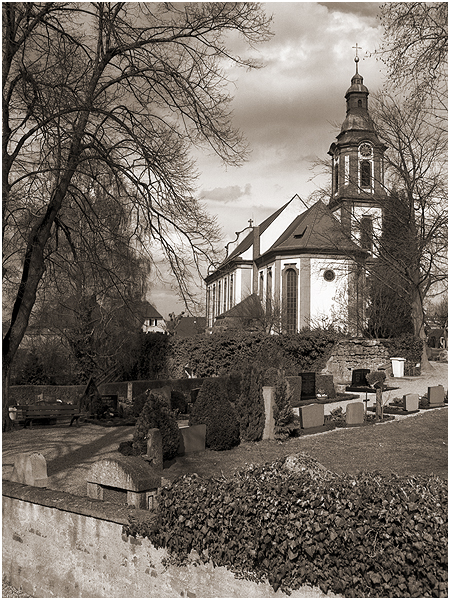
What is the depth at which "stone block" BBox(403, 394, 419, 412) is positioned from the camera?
53.3ft

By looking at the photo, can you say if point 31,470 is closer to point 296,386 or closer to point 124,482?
point 124,482

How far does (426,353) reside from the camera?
86.6ft

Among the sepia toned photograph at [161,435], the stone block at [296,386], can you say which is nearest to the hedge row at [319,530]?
the sepia toned photograph at [161,435]

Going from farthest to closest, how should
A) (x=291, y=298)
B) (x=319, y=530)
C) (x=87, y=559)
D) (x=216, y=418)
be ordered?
(x=291, y=298) < (x=216, y=418) < (x=87, y=559) < (x=319, y=530)

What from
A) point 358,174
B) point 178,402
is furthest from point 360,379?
point 358,174

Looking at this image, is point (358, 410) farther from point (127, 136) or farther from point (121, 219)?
point (127, 136)

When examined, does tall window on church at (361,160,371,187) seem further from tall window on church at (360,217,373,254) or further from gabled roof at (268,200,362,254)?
gabled roof at (268,200,362,254)

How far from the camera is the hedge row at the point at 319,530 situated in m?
4.42

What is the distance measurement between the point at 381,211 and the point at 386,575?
2677 centimetres

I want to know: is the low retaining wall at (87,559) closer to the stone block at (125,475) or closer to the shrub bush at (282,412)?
the stone block at (125,475)

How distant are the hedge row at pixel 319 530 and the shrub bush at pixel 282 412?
7.82m

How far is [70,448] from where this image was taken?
12547mm

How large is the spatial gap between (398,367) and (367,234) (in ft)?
23.7

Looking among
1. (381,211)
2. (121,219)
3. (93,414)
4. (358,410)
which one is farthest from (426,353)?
(121,219)
